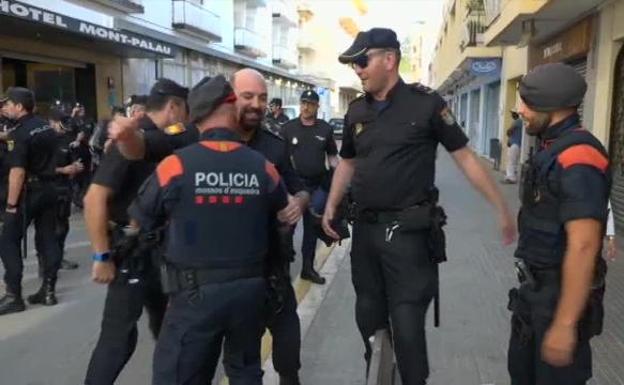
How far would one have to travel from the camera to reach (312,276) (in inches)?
260

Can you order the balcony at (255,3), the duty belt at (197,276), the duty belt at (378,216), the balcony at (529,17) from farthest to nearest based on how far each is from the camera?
the balcony at (255,3) < the balcony at (529,17) < the duty belt at (378,216) < the duty belt at (197,276)

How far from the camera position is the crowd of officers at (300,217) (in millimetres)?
2467

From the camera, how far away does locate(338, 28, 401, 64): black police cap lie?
332 cm

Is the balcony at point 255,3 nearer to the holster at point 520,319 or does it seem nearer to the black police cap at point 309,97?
the black police cap at point 309,97

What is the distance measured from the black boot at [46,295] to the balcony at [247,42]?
88.5ft

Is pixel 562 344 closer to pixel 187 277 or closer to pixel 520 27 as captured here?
pixel 187 277

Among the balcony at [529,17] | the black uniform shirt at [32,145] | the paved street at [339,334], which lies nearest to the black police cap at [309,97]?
the paved street at [339,334]

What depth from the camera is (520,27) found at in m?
12.8

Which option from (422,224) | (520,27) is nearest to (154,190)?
(422,224)

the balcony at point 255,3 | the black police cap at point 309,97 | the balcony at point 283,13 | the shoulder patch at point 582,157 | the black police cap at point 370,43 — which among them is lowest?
the shoulder patch at point 582,157

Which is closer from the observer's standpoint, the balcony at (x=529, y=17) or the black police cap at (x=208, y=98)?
the black police cap at (x=208, y=98)

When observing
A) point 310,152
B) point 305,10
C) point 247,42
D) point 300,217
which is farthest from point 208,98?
point 305,10

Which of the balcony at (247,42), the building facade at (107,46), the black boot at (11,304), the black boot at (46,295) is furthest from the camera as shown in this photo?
the balcony at (247,42)

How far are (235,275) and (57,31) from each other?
40.1ft
